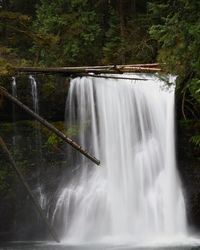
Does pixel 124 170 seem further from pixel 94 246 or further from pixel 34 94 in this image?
pixel 34 94

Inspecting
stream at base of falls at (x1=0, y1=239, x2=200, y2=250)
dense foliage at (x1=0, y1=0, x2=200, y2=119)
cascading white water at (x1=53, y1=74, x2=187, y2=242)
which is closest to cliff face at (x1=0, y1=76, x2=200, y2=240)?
cascading white water at (x1=53, y1=74, x2=187, y2=242)

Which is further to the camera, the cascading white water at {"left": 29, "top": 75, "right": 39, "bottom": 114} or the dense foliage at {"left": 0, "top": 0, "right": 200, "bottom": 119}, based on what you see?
the dense foliage at {"left": 0, "top": 0, "right": 200, "bottom": 119}

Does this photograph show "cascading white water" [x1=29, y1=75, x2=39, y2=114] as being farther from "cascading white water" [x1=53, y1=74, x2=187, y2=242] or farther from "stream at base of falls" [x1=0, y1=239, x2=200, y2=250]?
"stream at base of falls" [x1=0, y1=239, x2=200, y2=250]

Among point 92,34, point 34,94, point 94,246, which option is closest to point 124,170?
point 94,246

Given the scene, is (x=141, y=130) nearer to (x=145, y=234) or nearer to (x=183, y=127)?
(x=183, y=127)

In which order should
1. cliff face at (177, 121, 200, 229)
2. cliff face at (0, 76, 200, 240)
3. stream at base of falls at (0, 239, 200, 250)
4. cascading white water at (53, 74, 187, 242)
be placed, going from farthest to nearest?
cliff face at (0, 76, 200, 240) → cliff face at (177, 121, 200, 229) → cascading white water at (53, 74, 187, 242) → stream at base of falls at (0, 239, 200, 250)

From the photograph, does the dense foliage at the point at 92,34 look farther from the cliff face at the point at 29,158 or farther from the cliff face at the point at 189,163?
the cliff face at the point at 189,163

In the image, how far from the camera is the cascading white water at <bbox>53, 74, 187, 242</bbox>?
1393 cm

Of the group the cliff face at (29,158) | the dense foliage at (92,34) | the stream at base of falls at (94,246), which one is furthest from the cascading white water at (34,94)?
the stream at base of falls at (94,246)

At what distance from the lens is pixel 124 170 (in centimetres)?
1435

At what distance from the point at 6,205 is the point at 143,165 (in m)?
4.02

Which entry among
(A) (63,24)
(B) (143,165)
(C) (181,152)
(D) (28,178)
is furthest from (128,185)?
(A) (63,24)

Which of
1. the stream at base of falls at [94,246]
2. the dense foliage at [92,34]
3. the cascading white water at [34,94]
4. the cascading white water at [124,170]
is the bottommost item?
the stream at base of falls at [94,246]

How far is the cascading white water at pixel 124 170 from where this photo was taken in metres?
13.9
